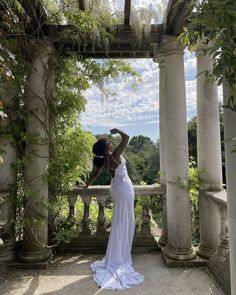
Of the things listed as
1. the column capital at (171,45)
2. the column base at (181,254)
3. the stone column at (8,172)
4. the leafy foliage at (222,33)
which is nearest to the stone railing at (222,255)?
the column base at (181,254)

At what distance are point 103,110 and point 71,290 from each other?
255cm

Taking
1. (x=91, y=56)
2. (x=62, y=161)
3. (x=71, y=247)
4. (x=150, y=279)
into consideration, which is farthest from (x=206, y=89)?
(x=71, y=247)

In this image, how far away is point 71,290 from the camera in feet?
10.6

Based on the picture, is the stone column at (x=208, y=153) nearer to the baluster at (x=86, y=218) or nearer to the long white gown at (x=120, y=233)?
the long white gown at (x=120, y=233)

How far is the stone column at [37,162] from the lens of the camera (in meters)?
3.92

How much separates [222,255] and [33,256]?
2401mm

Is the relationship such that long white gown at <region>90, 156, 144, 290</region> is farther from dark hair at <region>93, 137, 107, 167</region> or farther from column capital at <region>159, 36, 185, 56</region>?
column capital at <region>159, 36, 185, 56</region>

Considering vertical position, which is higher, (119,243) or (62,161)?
(62,161)

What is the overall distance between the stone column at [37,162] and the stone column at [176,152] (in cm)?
171

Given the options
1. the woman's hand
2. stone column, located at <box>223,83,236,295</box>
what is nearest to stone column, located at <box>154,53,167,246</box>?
the woman's hand

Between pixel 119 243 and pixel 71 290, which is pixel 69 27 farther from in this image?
pixel 71 290

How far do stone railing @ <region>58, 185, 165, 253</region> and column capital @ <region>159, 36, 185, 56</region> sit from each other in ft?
6.71

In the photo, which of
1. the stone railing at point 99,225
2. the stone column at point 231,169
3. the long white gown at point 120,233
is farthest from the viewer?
the stone railing at point 99,225

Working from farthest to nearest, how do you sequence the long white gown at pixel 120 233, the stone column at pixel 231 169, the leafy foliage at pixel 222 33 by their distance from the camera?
the long white gown at pixel 120 233
the stone column at pixel 231 169
the leafy foliage at pixel 222 33
